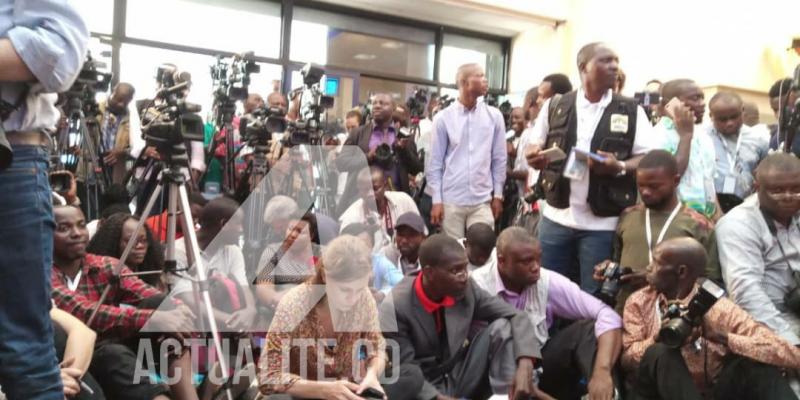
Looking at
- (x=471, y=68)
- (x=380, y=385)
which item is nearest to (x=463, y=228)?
(x=471, y=68)

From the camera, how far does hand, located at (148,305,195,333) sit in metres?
2.62

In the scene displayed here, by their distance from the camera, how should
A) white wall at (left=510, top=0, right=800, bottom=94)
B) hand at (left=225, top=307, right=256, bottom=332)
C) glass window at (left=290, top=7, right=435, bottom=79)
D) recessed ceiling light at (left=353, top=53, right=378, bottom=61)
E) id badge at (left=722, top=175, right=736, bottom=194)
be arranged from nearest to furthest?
hand at (left=225, top=307, right=256, bottom=332)
id badge at (left=722, top=175, right=736, bottom=194)
white wall at (left=510, top=0, right=800, bottom=94)
glass window at (left=290, top=7, right=435, bottom=79)
recessed ceiling light at (left=353, top=53, right=378, bottom=61)

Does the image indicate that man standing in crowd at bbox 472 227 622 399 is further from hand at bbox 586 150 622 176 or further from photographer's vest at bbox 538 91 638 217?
hand at bbox 586 150 622 176

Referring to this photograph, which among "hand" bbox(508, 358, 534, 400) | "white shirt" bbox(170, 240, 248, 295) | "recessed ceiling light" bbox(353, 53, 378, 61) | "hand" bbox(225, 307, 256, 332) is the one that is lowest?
"hand" bbox(508, 358, 534, 400)

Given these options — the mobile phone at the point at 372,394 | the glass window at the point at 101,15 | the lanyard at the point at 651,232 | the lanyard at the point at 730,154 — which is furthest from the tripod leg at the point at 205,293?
the glass window at the point at 101,15

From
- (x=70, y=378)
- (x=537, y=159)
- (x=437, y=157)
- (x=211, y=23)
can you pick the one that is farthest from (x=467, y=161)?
(x=211, y=23)

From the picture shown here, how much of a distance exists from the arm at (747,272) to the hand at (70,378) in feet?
7.73

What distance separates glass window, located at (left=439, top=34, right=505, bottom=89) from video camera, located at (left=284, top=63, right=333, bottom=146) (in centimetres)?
487

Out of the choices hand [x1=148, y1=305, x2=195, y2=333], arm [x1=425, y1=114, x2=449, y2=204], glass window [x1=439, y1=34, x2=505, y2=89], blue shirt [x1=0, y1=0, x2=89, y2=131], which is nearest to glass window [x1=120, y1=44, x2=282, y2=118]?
glass window [x1=439, y1=34, x2=505, y2=89]

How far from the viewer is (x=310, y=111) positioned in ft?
15.8

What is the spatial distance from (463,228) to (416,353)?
147 centimetres

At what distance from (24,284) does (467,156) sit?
314 centimetres

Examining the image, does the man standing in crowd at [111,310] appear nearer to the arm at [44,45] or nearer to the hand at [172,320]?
the hand at [172,320]

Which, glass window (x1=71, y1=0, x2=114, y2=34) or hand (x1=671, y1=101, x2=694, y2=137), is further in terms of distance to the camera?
glass window (x1=71, y1=0, x2=114, y2=34)
